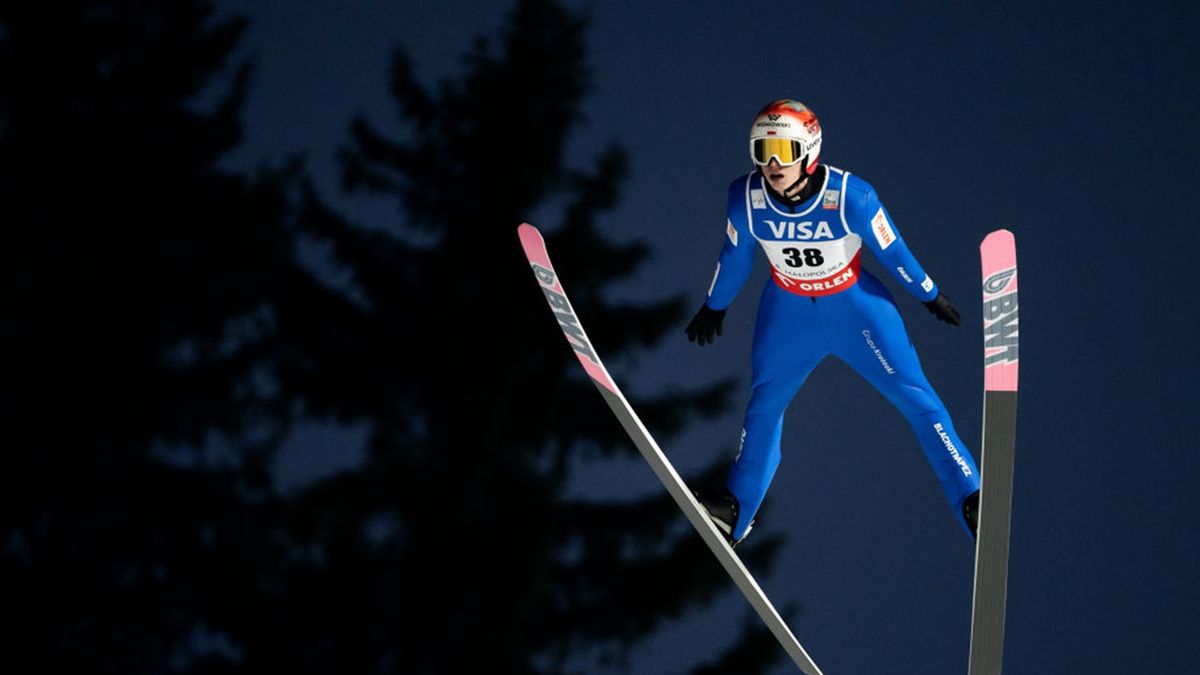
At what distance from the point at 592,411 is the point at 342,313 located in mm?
2004

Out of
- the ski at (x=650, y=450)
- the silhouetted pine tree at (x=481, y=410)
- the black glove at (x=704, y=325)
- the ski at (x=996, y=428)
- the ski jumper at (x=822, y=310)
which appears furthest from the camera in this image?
the silhouetted pine tree at (x=481, y=410)

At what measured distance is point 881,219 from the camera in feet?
14.7

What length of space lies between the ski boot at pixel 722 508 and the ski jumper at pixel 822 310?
2 cm

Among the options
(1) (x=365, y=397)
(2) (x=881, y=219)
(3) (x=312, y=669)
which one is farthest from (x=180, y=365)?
(2) (x=881, y=219)

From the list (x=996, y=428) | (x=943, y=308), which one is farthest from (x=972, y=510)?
(x=943, y=308)

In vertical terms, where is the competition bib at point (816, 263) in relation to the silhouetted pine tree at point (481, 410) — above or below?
below

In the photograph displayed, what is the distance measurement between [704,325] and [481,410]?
5.95m

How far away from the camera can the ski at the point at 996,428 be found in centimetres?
405

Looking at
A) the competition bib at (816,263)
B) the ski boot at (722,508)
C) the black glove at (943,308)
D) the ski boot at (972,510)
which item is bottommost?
the ski boot at (972,510)

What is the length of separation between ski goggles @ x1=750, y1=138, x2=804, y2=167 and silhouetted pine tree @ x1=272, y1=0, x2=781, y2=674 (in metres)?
6.00

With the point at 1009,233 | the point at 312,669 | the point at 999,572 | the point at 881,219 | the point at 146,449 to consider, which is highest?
the point at 146,449

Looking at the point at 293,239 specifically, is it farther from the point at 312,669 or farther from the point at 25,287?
the point at 312,669

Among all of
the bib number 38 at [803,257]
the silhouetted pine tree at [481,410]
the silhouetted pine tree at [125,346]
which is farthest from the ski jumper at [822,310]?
the silhouetted pine tree at [125,346]

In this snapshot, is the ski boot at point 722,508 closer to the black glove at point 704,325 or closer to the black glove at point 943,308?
the black glove at point 704,325
